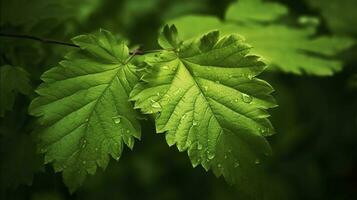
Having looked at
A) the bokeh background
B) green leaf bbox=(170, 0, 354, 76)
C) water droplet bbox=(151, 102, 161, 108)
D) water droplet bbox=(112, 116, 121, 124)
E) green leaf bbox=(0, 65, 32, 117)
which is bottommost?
the bokeh background

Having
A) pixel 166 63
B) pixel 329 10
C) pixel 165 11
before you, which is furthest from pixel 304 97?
pixel 166 63

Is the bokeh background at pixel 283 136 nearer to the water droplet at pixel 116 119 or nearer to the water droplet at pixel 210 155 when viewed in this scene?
the water droplet at pixel 116 119

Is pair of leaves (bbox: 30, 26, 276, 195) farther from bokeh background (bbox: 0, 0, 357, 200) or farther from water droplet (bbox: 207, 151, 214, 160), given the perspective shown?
bokeh background (bbox: 0, 0, 357, 200)

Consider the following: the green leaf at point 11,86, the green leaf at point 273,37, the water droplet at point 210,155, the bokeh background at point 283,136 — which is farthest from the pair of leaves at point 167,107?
the bokeh background at point 283,136

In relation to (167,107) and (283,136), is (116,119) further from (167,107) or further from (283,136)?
(283,136)

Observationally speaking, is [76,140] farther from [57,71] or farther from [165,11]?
[165,11]

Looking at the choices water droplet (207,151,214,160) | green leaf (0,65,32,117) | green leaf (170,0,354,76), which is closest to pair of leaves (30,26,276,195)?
water droplet (207,151,214,160)
